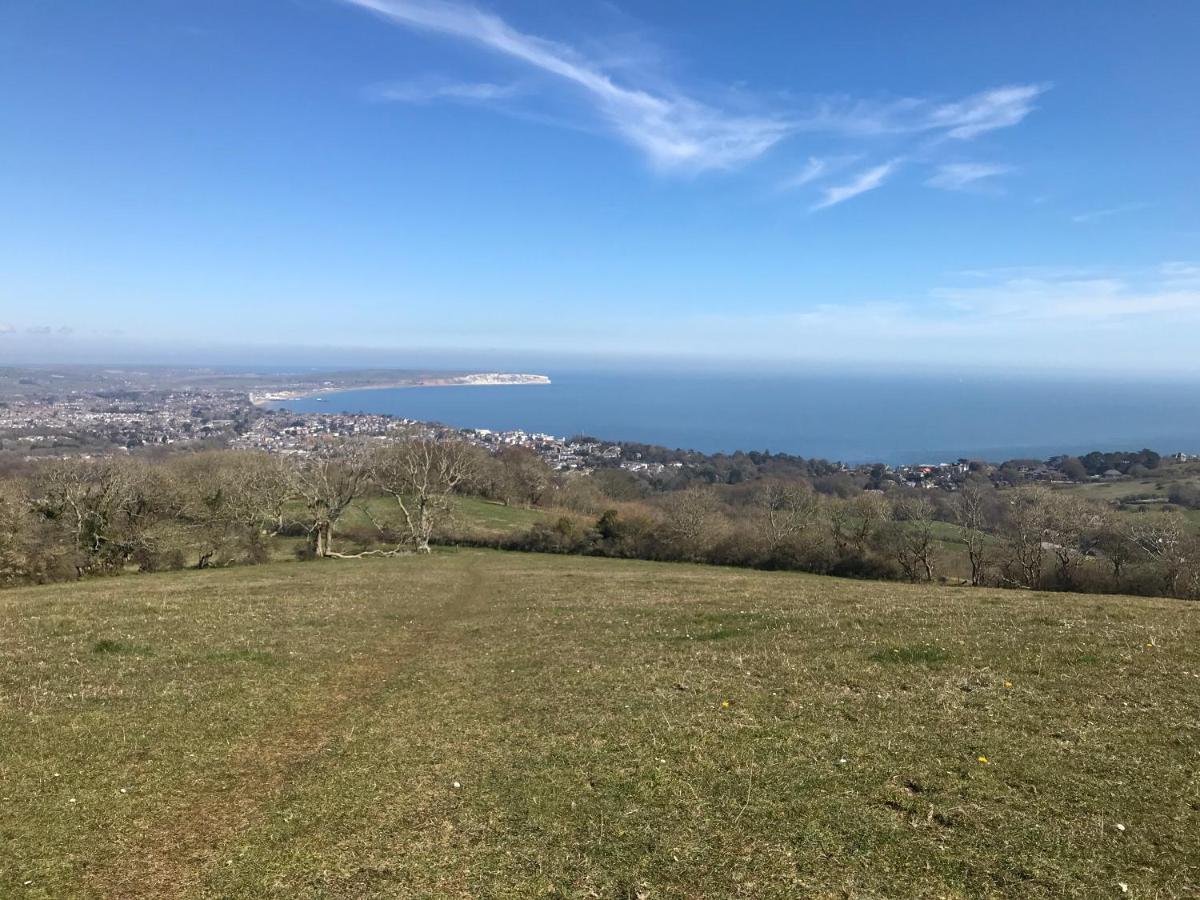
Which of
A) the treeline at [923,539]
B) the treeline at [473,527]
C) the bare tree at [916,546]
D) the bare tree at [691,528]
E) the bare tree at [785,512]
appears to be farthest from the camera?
the bare tree at [691,528]

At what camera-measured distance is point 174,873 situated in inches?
250

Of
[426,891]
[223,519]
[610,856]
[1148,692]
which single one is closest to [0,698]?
[426,891]

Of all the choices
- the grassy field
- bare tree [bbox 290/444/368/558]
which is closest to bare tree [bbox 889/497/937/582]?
the grassy field

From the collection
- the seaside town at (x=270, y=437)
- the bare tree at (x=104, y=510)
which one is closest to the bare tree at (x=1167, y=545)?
the seaside town at (x=270, y=437)

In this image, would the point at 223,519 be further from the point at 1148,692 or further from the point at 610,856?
the point at 1148,692

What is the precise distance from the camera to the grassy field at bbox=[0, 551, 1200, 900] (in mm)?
6203

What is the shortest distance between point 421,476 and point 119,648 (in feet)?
135

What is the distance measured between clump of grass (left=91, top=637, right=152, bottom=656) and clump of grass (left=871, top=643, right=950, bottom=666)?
15208 millimetres

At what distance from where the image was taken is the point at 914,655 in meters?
12.2

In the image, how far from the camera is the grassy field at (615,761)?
620cm

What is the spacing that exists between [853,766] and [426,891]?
526cm

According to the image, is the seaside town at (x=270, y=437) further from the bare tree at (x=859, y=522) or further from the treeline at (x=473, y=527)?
the bare tree at (x=859, y=522)

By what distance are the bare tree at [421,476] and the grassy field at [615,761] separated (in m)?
37.4

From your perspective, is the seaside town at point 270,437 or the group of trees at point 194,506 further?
the seaside town at point 270,437
